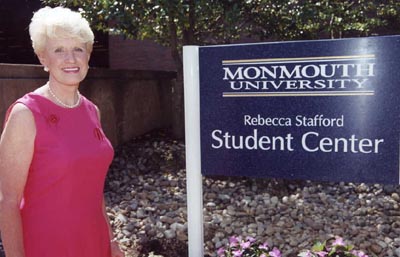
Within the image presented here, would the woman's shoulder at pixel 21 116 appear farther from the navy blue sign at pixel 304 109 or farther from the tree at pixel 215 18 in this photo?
the tree at pixel 215 18

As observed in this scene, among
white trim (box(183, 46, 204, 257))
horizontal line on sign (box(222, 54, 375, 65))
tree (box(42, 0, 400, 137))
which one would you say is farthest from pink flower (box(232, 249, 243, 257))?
tree (box(42, 0, 400, 137))

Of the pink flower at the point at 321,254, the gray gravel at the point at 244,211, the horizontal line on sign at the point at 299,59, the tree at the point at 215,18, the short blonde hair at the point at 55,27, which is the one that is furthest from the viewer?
the tree at the point at 215,18

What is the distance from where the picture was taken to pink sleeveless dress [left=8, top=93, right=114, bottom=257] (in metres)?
1.76

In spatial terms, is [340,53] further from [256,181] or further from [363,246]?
[256,181]

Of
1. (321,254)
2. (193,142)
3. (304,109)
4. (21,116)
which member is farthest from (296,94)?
(21,116)

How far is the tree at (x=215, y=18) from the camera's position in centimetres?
504

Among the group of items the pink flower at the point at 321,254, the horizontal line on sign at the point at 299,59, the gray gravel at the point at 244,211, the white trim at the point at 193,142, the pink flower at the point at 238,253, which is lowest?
the gray gravel at the point at 244,211

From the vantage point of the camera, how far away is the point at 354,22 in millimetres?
6684

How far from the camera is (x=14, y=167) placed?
5.57ft

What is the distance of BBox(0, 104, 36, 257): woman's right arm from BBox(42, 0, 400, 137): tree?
130 inches

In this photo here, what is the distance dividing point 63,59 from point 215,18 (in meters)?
4.41

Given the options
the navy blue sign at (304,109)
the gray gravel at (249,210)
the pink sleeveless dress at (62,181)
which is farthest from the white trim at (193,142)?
the gray gravel at (249,210)

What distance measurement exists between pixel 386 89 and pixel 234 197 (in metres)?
2.88

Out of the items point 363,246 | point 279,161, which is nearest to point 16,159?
point 279,161
